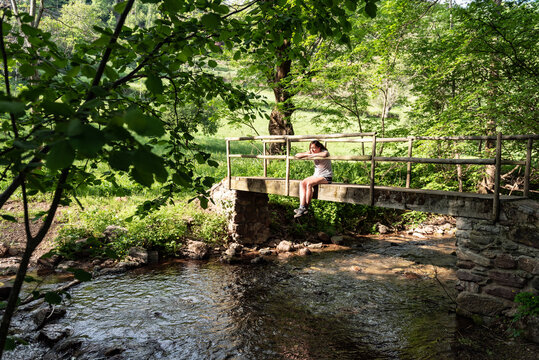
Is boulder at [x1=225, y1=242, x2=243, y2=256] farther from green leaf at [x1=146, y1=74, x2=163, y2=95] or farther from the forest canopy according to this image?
green leaf at [x1=146, y1=74, x2=163, y2=95]

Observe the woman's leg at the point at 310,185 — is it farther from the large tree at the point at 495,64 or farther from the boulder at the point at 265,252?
the large tree at the point at 495,64

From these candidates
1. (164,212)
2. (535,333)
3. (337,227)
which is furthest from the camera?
(337,227)

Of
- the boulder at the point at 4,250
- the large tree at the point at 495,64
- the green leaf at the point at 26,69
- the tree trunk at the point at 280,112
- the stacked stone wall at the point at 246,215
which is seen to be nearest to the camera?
the green leaf at the point at 26,69

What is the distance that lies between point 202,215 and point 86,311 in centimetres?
485

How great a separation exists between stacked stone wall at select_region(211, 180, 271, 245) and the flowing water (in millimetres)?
1499

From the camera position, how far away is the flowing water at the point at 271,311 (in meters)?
4.87

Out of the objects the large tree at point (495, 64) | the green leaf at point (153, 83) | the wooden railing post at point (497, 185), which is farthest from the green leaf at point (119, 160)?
the large tree at point (495, 64)

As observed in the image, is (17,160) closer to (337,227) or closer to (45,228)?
(45,228)

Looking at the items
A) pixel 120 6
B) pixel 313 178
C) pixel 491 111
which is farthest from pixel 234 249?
pixel 120 6

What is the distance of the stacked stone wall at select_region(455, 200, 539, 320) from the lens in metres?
4.80

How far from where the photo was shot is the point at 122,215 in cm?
1001

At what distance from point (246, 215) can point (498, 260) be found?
21.5ft

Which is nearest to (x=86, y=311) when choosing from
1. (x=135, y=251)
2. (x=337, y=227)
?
(x=135, y=251)

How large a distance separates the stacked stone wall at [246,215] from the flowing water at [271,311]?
150cm
